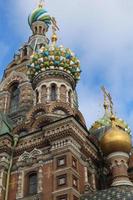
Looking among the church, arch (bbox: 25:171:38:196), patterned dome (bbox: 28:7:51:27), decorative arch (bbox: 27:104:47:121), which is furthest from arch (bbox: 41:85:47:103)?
patterned dome (bbox: 28:7:51:27)

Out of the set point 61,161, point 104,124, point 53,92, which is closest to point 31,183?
point 61,161

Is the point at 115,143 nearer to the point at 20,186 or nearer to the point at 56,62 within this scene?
the point at 20,186

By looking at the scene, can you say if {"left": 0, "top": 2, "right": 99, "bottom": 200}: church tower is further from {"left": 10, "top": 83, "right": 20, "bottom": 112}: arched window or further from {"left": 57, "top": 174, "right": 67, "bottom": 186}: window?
{"left": 10, "top": 83, "right": 20, "bottom": 112}: arched window

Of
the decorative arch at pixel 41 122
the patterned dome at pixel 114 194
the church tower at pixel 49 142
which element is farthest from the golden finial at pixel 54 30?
the patterned dome at pixel 114 194

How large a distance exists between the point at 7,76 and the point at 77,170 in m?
10.1

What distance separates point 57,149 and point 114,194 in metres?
2.49

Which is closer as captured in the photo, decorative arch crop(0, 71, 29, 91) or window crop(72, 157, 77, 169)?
window crop(72, 157, 77, 169)

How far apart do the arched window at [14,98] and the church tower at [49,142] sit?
1.23 feet

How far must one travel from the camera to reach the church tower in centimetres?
1380

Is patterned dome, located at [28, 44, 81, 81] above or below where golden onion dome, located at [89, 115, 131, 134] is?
above

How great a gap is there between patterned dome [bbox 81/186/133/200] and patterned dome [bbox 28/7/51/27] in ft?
47.9

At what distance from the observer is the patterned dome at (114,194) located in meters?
12.9

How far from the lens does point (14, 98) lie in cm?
2152

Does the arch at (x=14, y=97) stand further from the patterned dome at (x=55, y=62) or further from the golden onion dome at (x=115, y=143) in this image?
the golden onion dome at (x=115, y=143)
